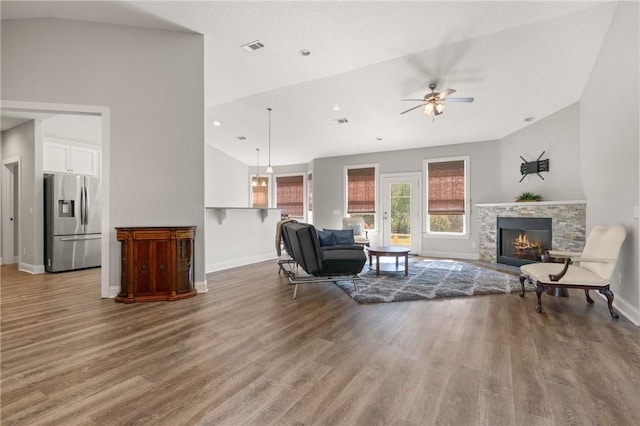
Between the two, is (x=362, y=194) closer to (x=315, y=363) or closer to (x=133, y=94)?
(x=133, y=94)

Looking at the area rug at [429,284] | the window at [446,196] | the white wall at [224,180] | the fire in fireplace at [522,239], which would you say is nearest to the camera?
the area rug at [429,284]

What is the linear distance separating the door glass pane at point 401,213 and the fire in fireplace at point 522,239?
2.13 meters

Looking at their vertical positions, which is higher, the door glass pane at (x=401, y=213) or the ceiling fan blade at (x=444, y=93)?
the ceiling fan blade at (x=444, y=93)

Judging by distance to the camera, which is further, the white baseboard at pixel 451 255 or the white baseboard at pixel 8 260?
the white baseboard at pixel 451 255

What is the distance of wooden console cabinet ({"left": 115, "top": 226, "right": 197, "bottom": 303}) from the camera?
3592mm

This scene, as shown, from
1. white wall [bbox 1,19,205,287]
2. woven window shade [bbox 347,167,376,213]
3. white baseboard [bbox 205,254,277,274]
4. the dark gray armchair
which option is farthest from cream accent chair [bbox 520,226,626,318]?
woven window shade [bbox 347,167,376,213]

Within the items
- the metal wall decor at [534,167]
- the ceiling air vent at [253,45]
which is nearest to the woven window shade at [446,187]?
the metal wall decor at [534,167]

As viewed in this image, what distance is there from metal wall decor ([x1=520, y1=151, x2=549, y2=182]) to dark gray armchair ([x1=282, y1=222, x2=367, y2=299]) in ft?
14.8

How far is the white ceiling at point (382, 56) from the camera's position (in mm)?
3490

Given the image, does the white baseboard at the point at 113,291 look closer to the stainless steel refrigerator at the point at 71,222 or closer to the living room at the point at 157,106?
the living room at the point at 157,106

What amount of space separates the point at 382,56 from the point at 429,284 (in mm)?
3389

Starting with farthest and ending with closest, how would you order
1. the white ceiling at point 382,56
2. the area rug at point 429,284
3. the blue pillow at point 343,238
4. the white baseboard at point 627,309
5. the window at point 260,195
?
the window at point 260,195 → the blue pillow at point 343,238 → the area rug at point 429,284 → the white ceiling at point 382,56 → the white baseboard at point 627,309

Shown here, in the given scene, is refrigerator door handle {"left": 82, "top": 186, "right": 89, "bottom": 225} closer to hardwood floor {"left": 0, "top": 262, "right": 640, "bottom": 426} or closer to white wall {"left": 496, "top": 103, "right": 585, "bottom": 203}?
hardwood floor {"left": 0, "top": 262, "right": 640, "bottom": 426}

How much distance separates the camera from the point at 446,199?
7.56 metres
